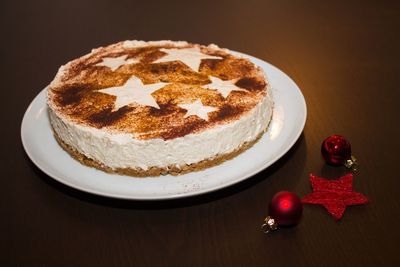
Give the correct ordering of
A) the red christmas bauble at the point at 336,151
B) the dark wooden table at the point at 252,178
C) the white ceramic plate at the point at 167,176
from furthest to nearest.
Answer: the red christmas bauble at the point at 336,151 → the white ceramic plate at the point at 167,176 → the dark wooden table at the point at 252,178

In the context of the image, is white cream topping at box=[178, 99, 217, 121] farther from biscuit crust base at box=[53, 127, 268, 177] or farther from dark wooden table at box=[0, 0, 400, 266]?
dark wooden table at box=[0, 0, 400, 266]

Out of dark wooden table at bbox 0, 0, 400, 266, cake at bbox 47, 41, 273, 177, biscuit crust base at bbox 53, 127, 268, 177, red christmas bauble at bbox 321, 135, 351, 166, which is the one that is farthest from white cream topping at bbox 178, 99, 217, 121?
red christmas bauble at bbox 321, 135, 351, 166

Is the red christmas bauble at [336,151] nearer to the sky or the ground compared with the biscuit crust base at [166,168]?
nearer to the sky

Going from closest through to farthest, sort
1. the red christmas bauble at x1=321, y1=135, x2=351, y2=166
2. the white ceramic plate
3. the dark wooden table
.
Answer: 1. the dark wooden table
2. the white ceramic plate
3. the red christmas bauble at x1=321, y1=135, x2=351, y2=166

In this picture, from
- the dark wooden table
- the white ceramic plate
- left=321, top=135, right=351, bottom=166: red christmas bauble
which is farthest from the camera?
left=321, top=135, right=351, bottom=166: red christmas bauble

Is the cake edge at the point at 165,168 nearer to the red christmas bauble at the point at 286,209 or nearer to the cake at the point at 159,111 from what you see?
the cake at the point at 159,111

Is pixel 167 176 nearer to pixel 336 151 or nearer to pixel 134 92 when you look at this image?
pixel 134 92

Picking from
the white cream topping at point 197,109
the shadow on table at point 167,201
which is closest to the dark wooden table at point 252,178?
the shadow on table at point 167,201
